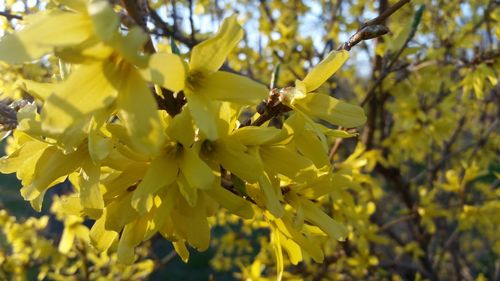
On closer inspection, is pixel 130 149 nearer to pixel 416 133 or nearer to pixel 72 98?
pixel 72 98

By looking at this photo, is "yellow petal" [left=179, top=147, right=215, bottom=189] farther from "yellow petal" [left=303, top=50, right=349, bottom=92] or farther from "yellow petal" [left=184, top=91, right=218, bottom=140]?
"yellow petal" [left=303, top=50, right=349, bottom=92]

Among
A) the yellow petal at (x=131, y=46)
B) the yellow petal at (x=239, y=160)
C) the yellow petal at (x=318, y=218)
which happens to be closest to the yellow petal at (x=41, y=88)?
the yellow petal at (x=131, y=46)

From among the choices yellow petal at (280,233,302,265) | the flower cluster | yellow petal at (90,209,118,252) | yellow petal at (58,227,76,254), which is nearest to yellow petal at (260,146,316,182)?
the flower cluster

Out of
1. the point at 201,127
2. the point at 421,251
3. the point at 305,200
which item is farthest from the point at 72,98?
the point at 421,251

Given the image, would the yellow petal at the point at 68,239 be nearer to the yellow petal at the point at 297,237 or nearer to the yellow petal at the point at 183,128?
the yellow petal at the point at 297,237

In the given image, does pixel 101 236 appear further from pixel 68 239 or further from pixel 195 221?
pixel 68 239

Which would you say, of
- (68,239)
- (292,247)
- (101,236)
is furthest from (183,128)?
(68,239)
